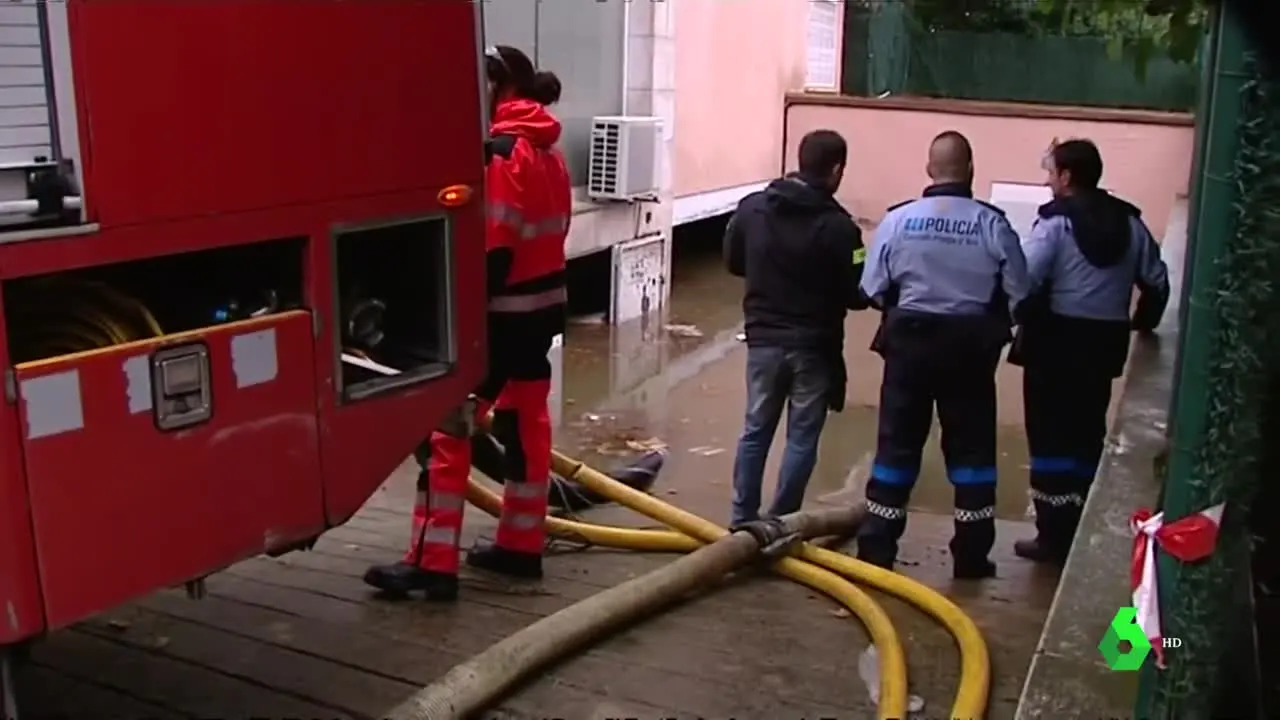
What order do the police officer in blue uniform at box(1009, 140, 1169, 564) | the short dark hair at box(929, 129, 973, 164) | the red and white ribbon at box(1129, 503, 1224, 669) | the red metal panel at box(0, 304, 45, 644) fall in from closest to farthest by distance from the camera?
the red and white ribbon at box(1129, 503, 1224, 669) → the red metal panel at box(0, 304, 45, 644) → the short dark hair at box(929, 129, 973, 164) → the police officer in blue uniform at box(1009, 140, 1169, 564)

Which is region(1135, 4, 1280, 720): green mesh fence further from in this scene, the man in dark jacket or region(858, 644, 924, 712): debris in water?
the man in dark jacket

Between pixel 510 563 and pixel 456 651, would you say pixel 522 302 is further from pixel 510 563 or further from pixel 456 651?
pixel 456 651

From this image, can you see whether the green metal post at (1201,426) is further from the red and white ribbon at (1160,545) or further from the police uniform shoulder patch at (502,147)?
the police uniform shoulder patch at (502,147)

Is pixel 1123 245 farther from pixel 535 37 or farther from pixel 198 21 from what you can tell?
pixel 535 37

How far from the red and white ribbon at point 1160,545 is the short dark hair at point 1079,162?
9.06ft

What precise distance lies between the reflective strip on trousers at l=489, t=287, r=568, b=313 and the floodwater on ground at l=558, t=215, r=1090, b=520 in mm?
2566

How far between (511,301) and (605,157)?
693 centimetres

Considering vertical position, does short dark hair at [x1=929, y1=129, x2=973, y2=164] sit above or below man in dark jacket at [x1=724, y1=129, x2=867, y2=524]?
above

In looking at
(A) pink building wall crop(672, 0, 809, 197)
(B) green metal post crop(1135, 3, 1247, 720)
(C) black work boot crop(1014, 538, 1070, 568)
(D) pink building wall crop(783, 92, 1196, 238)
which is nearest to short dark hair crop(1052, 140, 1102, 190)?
(C) black work boot crop(1014, 538, 1070, 568)

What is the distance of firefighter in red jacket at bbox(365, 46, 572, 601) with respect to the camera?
14.5ft

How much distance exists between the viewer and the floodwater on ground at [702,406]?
24.9ft

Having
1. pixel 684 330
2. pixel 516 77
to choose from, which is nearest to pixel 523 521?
pixel 516 77

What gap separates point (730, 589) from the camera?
4750mm

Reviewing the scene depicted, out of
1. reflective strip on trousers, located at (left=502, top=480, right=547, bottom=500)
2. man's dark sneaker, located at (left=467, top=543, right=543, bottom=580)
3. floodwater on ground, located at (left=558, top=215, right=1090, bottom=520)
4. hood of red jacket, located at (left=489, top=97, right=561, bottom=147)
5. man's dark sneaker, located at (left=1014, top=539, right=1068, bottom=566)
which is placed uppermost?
hood of red jacket, located at (left=489, top=97, right=561, bottom=147)
